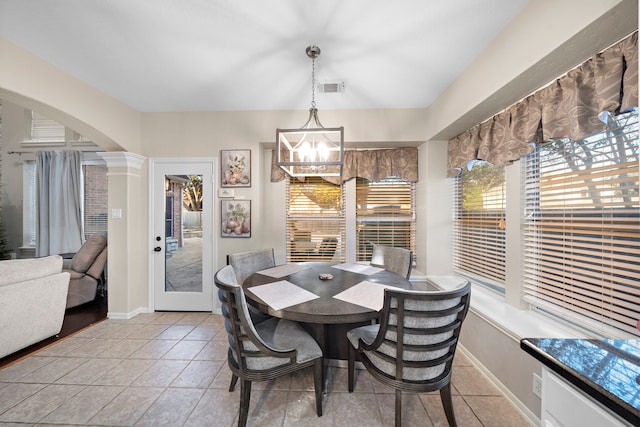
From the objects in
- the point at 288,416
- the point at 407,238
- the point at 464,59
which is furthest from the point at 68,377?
the point at 464,59

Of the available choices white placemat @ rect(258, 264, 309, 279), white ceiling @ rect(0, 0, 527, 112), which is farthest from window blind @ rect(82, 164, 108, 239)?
white placemat @ rect(258, 264, 309, 279)

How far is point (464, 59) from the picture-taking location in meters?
1.97

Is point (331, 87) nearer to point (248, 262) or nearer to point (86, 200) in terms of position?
point (248, 262)

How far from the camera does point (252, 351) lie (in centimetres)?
135

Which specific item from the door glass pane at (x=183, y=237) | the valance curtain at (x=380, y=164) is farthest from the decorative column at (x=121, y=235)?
the valance curtain at (x=380, y=164)

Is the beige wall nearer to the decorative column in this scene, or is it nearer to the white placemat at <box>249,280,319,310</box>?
the decorative column

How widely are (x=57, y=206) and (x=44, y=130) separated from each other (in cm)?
156

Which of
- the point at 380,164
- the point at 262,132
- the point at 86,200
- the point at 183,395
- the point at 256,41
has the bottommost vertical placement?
the point at 183,395

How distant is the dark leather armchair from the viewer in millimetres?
3238

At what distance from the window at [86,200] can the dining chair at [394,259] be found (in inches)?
200

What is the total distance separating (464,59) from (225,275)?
260 cm

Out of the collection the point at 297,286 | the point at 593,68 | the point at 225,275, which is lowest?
the point at 297,286

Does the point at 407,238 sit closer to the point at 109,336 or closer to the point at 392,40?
the point at 392,40

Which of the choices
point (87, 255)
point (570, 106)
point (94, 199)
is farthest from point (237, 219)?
point (94, 199)
